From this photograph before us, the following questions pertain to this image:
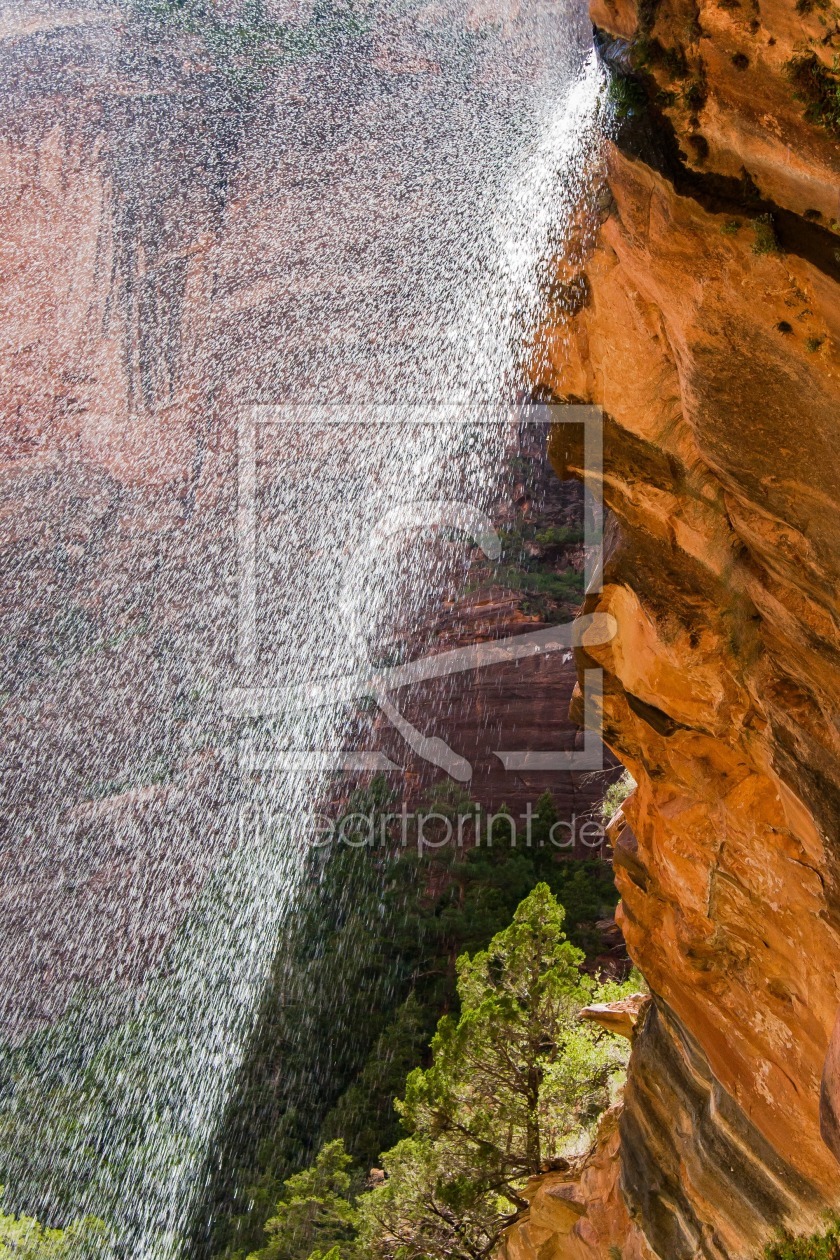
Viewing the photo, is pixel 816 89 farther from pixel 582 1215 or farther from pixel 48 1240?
pixel 48 1240

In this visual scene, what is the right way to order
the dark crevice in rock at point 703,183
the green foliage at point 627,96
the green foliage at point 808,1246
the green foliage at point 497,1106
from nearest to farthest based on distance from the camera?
the dark crevice in rock at point 703,183, the green foliage at point 627,96, the green foliage at point 808,1246, the green foliage at point 497,1106

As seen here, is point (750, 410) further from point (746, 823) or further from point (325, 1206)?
point (325, 1206)

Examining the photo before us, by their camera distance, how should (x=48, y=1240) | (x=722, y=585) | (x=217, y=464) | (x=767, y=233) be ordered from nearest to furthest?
(x=767, y=233), (x=722, y=585), (x=48, y=1240), (x=217, y=464)

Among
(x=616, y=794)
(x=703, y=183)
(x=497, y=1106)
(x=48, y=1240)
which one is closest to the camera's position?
(x=703, y=183)

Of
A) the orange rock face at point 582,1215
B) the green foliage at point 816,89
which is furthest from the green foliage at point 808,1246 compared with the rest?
the green foliage at point 816,89

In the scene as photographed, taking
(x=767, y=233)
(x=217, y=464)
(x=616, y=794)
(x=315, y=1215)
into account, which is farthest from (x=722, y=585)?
(x=217, y=464)

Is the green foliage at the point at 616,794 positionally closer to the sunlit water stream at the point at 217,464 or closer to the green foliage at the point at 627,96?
the green foliage at the point at 627,96

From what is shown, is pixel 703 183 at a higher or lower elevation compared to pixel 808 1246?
higher

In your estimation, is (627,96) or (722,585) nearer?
(627,96)
